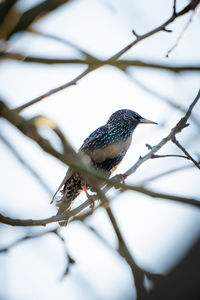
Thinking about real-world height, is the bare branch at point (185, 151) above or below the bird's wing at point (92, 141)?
below

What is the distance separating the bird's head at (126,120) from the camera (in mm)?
6544

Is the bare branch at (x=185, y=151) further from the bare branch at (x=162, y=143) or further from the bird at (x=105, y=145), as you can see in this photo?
the bird at (x=105, y=145)

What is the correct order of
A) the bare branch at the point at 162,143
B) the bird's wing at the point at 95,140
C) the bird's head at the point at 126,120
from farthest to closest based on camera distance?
the bird's head at the point at 126,120
the bird's wing at the point at 95,140
the bare branch at the point at 162,143

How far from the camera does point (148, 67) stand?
1.76 meters

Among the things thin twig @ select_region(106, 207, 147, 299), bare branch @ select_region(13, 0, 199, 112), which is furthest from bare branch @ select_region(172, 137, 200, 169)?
bare branch @ select_region(13, 0, 199, 112)

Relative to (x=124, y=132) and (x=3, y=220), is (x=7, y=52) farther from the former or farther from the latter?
(x=124, y=132)

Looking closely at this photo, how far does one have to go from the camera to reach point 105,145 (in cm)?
595

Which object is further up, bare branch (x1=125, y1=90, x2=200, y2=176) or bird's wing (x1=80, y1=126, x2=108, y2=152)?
bird's wing (x1=80, y1=126, x2=108, y2=152)

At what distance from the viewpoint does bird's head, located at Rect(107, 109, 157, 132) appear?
258 inches

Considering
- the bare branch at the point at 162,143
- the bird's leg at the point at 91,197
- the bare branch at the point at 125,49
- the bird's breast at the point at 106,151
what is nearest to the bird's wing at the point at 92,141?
the bird's breast at the point at 106,151

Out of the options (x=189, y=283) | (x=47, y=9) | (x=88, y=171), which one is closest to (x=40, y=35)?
(x=47, y=9)

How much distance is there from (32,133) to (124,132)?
4.92 metres

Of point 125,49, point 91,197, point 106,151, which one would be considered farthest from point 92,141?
point 125,49

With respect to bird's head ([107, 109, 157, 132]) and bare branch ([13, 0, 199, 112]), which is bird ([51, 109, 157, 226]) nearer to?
bird's head ([107, 109, 157, 132])
